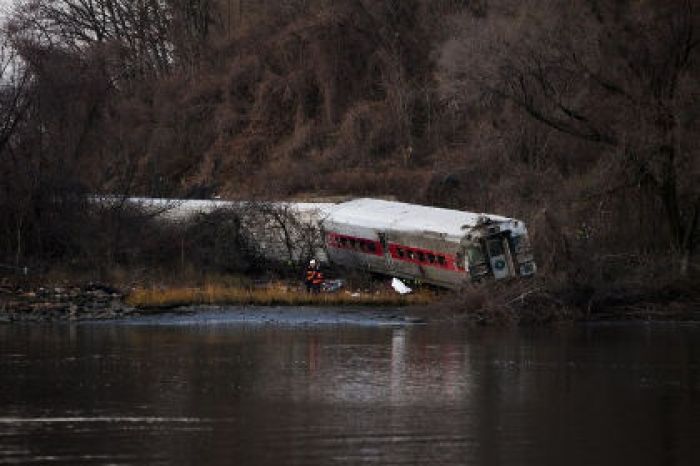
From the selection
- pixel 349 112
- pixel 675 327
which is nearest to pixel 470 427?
pixel 675 327

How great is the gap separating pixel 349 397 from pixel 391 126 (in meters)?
44.3

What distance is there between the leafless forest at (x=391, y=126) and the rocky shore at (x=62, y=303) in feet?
13.1

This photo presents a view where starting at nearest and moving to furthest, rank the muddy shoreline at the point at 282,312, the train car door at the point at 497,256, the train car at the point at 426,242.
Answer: the muddy shoreline at the point at 282,312 < the train car door at the point at 497,256 < the train car at the point at 426,242

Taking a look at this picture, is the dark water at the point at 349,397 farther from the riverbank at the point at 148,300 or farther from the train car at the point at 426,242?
the train car at the point at 426,242

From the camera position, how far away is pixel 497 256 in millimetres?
42875

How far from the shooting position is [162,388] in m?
25.1

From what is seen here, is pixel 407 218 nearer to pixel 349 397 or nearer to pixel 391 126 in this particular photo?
pixel 391 126

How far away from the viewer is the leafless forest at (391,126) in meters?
45.1

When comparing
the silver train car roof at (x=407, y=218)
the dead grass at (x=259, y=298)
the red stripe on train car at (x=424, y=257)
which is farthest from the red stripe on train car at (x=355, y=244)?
the dead grass at (x=259, y=298)

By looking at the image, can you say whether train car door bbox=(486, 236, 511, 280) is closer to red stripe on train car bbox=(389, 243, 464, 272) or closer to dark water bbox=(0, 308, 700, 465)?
red stripe on train car bbox=(389, 243, 464, 272)

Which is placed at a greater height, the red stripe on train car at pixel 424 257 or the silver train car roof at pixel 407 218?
the silver train car roof at pixel 407 218

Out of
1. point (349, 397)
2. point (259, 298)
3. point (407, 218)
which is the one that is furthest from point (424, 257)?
point (349, 397)

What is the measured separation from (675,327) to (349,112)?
3293 centimetres

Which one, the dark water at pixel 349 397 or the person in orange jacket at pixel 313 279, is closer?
the dark water at pixel 349 397
